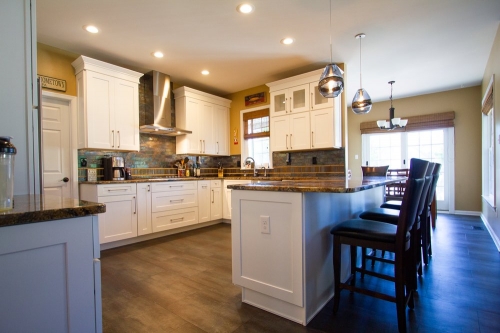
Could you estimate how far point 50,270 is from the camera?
2.72 feet

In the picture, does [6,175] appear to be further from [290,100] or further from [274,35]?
[290,100]

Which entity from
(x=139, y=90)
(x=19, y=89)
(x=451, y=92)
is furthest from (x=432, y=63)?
(x=19, y=89)

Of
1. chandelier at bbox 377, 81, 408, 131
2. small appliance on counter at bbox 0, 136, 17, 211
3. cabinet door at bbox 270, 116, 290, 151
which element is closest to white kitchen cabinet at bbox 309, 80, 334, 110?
cabinet door at bbox 270, 116, 290, 151

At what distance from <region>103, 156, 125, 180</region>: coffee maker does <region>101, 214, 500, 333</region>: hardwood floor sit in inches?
42.6

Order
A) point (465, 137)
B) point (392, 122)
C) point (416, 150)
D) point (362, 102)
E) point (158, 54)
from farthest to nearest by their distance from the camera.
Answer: point (416, 150) < point (465, 137) < point (392, 122) < point (158, 54) < point (362, 102)

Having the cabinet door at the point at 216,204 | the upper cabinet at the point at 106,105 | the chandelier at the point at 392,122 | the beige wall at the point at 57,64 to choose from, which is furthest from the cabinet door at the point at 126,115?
the chandelier at the point at 392,122

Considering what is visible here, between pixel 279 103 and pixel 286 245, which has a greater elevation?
pixel 279 103

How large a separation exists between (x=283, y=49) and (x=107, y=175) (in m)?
3.07

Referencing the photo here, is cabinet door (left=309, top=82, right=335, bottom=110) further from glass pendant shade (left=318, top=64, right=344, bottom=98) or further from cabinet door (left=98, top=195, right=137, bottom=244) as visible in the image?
cabinet door (left=98, top=195, right=137, bottom=244)

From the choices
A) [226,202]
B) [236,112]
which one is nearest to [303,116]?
[236,112]

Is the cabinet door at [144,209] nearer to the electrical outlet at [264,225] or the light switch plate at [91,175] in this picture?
the light switch plate at [91,175]

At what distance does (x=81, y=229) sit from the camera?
0.89 metres

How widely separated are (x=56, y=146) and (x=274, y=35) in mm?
3226

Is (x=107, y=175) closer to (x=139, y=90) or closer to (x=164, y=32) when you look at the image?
(x=139, y=90)
